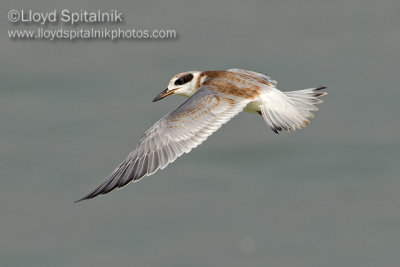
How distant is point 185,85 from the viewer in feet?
29.8

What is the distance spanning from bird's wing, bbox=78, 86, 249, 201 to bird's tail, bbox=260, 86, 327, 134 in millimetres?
255

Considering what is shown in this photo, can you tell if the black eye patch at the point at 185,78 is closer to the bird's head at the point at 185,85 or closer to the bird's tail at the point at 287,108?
the bird's head at the point at 185,85

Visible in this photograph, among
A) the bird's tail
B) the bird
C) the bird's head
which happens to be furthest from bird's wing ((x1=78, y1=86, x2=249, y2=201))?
the bird's head

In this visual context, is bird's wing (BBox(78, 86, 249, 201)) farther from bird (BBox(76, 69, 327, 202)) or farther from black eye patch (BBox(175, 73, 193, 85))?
black eye patch (BBox(175, 73, 193, 85))

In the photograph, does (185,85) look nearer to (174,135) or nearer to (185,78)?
(185,78)

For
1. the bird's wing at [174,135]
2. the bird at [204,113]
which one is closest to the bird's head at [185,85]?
the bird at [204,113]

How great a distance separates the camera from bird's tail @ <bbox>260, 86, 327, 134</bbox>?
26.9ft

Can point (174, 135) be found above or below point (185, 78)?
below

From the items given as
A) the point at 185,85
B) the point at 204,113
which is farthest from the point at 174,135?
the point at 185,85

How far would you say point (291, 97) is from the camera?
859 cm

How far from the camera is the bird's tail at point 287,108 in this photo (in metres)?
8.20

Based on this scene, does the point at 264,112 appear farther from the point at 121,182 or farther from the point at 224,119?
the point at 121,182

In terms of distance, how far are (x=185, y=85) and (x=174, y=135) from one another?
1.40 m

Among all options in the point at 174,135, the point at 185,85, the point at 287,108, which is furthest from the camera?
the point at 185,85
